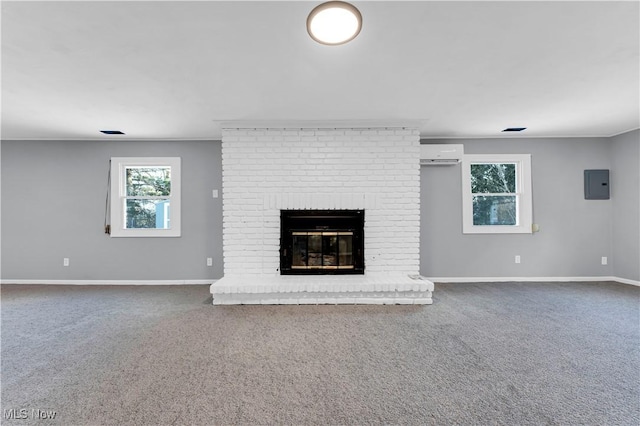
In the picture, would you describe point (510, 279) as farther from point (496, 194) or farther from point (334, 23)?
point (334, 23)

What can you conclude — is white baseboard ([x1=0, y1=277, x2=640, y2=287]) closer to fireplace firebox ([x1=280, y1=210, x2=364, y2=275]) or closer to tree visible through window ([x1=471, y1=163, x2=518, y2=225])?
tree visible through window ([x1=471, y1=163, x2=518, y2=225])

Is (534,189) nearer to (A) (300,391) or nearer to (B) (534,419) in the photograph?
(B) (534,419)

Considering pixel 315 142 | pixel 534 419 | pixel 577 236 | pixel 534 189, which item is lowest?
pixel 534 419

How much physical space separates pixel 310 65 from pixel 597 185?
492 centimetres

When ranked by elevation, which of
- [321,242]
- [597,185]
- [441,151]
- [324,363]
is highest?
[441,151]

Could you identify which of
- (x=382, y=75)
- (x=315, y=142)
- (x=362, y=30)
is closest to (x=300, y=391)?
(x=362, y=30)

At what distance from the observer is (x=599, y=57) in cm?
206

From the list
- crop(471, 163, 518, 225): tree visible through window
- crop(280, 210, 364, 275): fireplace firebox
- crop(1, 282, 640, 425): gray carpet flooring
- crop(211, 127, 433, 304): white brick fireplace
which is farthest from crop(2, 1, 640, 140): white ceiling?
crop(1, 282, 640, 425): gray carpet flooring

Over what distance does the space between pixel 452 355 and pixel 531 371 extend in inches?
19.2

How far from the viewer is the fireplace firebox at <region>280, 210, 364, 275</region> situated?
138 inches

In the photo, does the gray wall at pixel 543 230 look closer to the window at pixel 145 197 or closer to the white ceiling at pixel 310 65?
the white ceiling at pixel 310 65

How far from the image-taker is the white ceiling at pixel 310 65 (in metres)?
1.60

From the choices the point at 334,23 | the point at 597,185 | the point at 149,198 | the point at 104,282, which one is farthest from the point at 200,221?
the point at 597,185

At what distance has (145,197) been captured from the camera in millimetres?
4398
